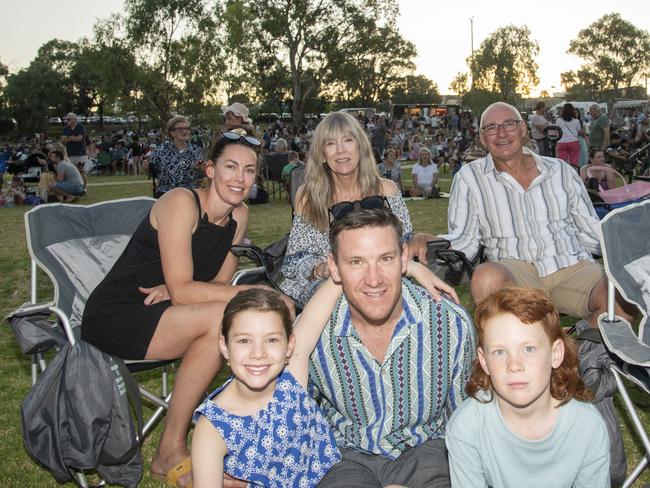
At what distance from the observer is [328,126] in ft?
13.9

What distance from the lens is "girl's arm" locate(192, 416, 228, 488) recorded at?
2266mm

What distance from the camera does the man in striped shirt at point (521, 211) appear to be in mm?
4125

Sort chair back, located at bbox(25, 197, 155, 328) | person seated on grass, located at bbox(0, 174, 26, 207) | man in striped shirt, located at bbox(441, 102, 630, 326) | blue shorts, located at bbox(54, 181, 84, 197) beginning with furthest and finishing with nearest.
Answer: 1. person seated on grass, located at bbox(0, 174, 26, 207)
2. blue shorts, located at bbox(54, 181, 84, 197)
3. man in striped shirt, located at bbox(441, 102, 630, 326)
4. chair back, located at bbox(25, 197, 155, 328)

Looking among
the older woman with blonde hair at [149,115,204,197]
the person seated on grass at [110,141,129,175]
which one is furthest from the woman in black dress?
the person seated on grass at [110,141,129,175]

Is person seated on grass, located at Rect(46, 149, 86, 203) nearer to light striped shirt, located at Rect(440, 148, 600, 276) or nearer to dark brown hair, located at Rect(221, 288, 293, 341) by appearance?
light striped shirt, located at Rect(440, 148, 600, 276)

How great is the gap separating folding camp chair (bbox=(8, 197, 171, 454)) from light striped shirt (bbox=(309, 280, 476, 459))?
1125mm

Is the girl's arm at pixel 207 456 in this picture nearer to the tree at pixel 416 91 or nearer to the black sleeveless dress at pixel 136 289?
the black sleeveless dress at pixel 136 289

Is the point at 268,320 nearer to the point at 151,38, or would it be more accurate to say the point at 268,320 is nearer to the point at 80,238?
the point at 80,238

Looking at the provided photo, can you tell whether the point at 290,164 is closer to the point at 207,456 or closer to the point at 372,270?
the point at 372,270

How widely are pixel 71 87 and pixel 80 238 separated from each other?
72.6 meters

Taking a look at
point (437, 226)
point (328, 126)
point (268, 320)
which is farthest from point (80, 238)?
point (437, 226)

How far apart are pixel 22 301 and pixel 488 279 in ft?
16.8

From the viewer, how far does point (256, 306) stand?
7.91 feet

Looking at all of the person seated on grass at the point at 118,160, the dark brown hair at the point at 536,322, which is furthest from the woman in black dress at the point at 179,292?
the person seated on grass at the point at 118,160
